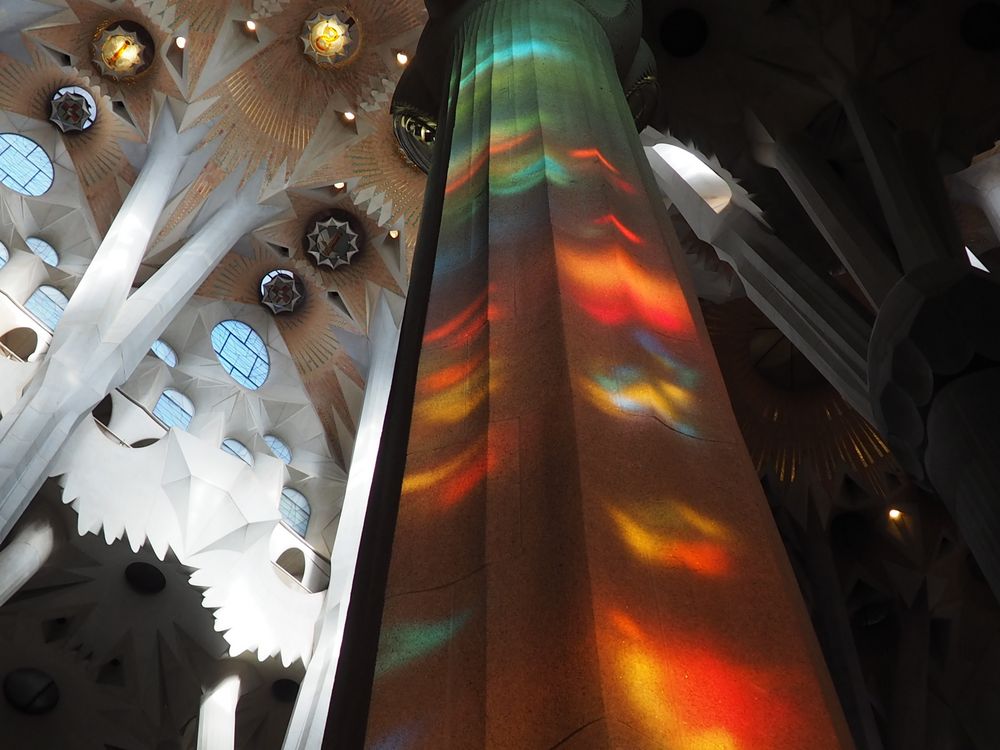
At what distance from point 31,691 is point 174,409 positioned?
11.6ft

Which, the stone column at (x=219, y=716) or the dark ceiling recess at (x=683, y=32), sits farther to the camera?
the stone column at (x=219, y=716)

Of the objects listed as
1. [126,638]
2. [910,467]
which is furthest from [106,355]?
[910,467]

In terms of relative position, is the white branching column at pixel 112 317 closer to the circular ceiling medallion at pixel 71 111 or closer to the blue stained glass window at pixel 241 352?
the circular ceiling medallion at pixel 71 111

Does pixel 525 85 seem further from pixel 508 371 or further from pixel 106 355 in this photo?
pixel 106 355

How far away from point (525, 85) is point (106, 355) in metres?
6.20

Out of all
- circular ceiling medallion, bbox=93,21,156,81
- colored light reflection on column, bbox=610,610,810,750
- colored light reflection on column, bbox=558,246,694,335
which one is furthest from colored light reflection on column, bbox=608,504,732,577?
circular ceiling medallion, bbox=93,21,156,81

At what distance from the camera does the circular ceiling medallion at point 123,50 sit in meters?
11.5

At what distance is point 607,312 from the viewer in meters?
1.87

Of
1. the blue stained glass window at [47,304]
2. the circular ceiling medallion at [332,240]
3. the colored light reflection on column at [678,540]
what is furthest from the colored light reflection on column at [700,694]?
the circular ceiling medallion at [332,240]

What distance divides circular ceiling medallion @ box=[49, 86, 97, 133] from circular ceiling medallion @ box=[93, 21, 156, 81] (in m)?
0.77

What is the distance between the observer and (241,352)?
501 inches

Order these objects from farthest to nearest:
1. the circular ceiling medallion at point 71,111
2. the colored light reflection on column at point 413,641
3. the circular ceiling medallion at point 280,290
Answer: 1. the circular ceiling medallion at point 280,290
2. the circular ceiling medallion at point 71,111
3. the colored light reflection on column at point 413,641

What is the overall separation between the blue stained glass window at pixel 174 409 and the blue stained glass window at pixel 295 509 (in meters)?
1.49

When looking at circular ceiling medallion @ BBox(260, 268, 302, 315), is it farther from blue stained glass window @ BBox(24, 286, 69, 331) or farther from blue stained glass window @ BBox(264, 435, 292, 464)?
blue stained glass window @ BBox(24, 286, 69, 331)
